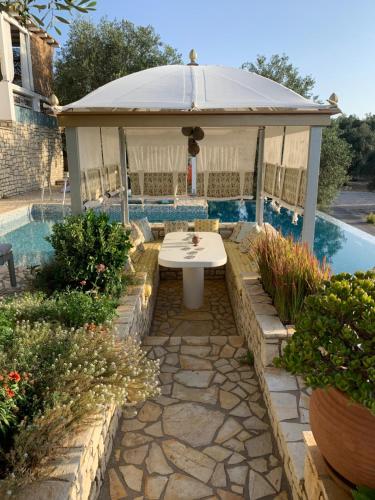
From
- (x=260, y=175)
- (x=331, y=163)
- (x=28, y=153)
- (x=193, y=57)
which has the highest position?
(x=193, y=57)

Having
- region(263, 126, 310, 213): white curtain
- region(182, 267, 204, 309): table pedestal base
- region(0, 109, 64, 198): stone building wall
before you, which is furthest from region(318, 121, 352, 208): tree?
region(0, 109, 64, 198): stone building wall

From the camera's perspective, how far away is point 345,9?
11.5m

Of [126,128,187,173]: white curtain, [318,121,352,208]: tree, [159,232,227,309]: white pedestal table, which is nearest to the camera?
[159,232,227,309]: white pedestal table

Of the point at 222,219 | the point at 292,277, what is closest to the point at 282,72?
the point at 222,219

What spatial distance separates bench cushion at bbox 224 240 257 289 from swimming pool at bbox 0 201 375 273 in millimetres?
1126

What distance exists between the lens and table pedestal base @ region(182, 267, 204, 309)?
234 inches

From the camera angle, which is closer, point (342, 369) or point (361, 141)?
point (342, 369)

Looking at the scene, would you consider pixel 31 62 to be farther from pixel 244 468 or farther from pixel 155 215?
pixel 244 468

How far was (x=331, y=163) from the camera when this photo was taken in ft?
59.1

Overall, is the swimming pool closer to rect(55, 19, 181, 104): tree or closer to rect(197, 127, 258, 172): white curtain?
rect(197, 127, 258, 172): white curtain

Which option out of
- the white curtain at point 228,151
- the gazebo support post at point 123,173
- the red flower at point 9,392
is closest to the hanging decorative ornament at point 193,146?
the white curtain at point 228,151

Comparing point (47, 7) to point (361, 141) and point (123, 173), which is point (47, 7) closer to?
point (123, 173)

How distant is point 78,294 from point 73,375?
4.87ft

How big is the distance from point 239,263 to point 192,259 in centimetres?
142
